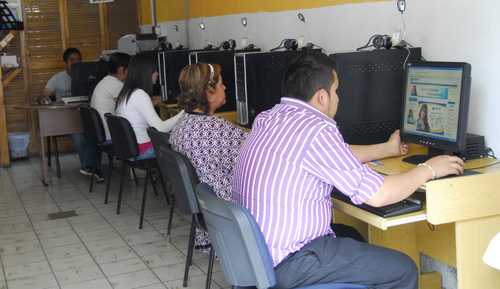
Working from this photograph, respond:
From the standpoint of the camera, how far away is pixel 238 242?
138cm

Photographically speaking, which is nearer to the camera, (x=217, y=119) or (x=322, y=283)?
(x=322, y=283)

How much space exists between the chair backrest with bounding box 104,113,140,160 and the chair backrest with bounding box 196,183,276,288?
2.09m

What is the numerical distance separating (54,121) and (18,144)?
1.30 m

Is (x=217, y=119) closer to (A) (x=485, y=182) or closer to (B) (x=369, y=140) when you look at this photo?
(B) (x=369, y=140)

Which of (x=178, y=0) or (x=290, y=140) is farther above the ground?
(x=178, y=0)

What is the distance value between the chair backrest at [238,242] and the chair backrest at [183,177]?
0.59 meters

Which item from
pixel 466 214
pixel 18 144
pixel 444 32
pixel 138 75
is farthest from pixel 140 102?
pixel 18 144

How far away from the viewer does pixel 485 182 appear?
65.3 inches

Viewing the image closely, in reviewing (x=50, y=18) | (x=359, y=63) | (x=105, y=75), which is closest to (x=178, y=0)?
(x=105, y=75)

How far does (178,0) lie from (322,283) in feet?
14.2

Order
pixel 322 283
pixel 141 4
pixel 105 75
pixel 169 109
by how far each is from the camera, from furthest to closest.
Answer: pixel 141 4 < pixel 105 75 < pixel 169 109 < pixel 322 283

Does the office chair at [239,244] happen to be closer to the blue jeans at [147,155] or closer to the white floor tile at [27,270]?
the white floor tile at [27,270]

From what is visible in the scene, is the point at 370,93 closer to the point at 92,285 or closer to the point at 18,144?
the point at 92,285

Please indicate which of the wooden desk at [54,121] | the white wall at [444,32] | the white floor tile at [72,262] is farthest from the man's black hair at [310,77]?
the wooden desk at [54,121]
